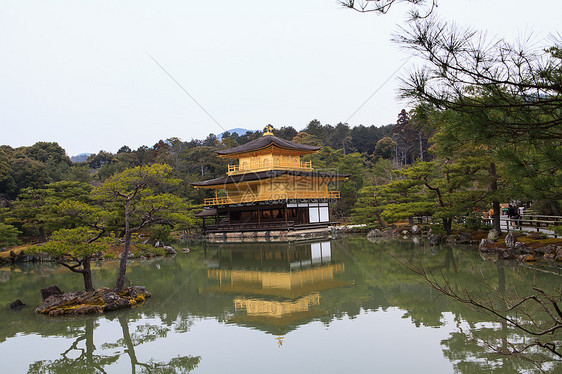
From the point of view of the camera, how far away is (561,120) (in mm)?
2994

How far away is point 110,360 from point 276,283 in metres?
5.02

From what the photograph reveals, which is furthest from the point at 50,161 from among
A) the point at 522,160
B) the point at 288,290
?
the point at 522,160

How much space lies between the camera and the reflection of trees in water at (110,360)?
495 centimetres

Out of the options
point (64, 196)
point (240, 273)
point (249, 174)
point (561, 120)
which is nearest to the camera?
point (561, 120)

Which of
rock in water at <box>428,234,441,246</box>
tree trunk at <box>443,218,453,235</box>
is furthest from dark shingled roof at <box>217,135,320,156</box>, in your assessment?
rock in water at <box>428,234,441,246</box>

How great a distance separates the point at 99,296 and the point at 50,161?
27758 mm

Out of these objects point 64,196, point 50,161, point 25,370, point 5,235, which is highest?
point 50,161

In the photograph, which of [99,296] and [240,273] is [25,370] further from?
[240,273]

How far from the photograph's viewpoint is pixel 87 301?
Result: 7.89 meters

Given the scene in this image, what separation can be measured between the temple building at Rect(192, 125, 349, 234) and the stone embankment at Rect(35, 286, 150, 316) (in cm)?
1363

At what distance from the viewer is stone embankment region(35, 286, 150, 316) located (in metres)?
7.57

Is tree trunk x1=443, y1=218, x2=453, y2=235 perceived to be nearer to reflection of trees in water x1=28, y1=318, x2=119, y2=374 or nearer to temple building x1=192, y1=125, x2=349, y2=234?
temple building x1=192, y1=125, x2=349, y2=234

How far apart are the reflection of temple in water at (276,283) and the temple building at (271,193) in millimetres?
6189

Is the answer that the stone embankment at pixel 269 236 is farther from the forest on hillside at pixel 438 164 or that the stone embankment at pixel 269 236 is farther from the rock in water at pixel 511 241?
the rock in water at pixel 511 241
